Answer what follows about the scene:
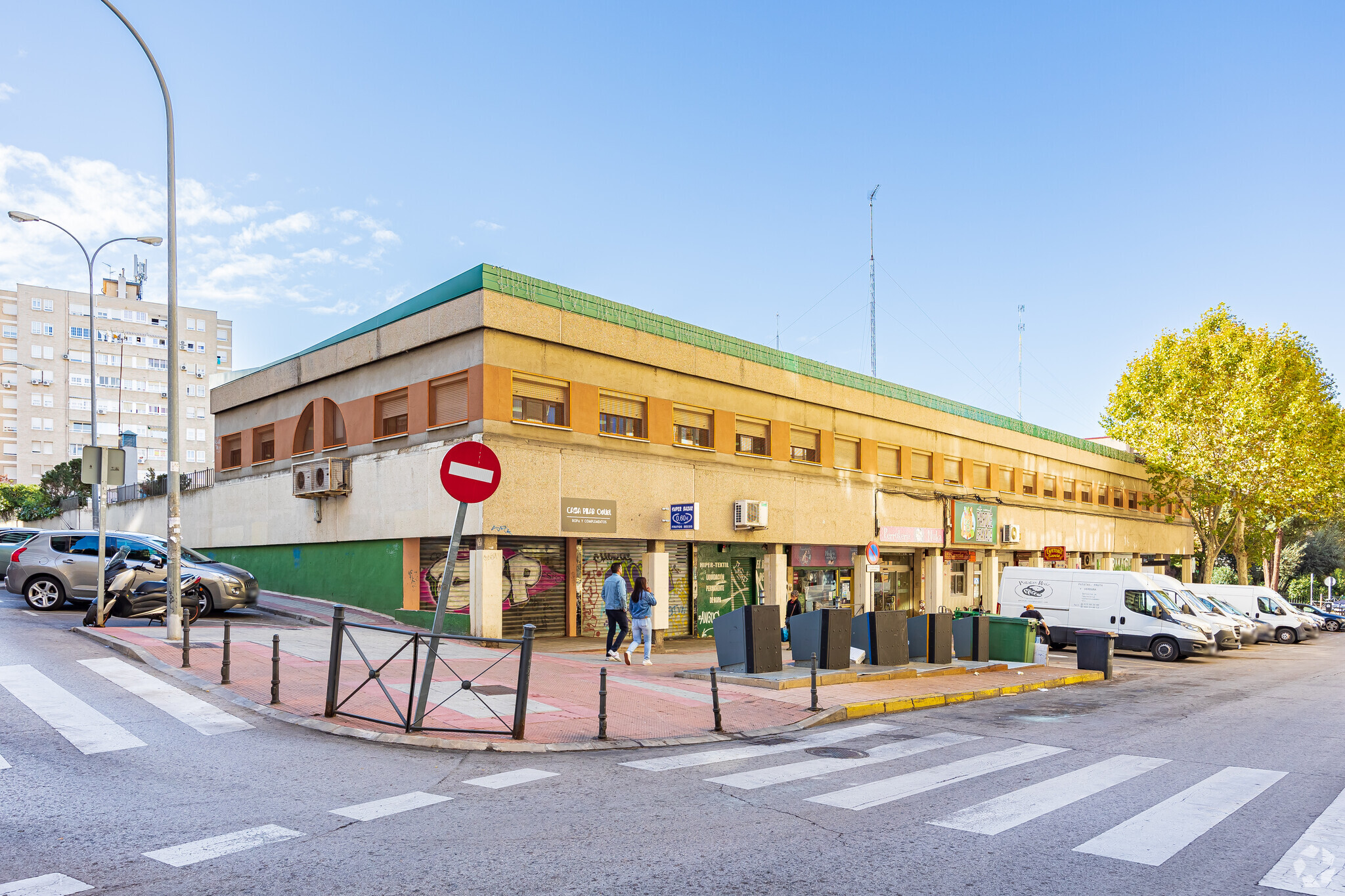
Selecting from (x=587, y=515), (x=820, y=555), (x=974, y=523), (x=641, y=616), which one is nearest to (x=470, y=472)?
(x=641, y=616)

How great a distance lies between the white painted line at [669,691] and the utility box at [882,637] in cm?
456

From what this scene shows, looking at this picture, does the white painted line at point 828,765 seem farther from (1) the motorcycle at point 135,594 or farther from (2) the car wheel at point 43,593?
(2) the car wheel at point 43,593

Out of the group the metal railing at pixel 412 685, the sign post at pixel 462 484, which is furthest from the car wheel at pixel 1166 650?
the sign post at pixel 462 484

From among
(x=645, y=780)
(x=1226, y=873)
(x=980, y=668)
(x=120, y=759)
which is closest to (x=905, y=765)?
(x=645, y=780)

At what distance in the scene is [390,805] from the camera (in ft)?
21.5

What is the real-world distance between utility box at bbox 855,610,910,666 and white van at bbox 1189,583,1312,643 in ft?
71.4

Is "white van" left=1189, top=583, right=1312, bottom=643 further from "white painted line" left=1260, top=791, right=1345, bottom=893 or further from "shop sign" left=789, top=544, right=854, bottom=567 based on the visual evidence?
"white painted line" left=1260, top=791, right=1345, bottom=893

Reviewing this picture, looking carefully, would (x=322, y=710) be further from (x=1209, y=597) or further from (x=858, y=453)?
(x=1209, y=597)

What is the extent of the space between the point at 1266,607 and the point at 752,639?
94.7 feet

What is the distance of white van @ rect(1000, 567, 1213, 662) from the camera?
80.0ft

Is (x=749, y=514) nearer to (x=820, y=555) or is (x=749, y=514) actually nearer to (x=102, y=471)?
(x=820, y=555)

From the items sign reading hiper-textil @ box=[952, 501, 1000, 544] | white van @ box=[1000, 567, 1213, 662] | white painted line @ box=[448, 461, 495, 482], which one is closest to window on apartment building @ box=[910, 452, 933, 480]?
sign reading hiper-textil @ box=[952, 501, 1000, 544]

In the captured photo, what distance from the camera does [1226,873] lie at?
5.36 meters

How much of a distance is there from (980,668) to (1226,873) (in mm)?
13308
